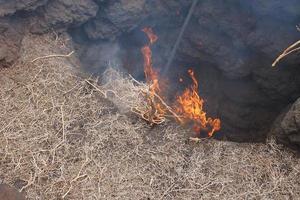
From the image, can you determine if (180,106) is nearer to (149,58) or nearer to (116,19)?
(149,58)

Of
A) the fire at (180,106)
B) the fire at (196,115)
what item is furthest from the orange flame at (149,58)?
the fire at (196,115)

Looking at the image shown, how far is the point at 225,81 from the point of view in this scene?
5.39 m

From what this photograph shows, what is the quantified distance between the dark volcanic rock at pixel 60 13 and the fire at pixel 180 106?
3.00 feet

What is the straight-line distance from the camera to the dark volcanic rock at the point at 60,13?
4.85m

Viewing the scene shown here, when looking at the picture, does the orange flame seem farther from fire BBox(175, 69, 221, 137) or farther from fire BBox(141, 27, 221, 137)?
fire BBox(175, 69, 221, 137)

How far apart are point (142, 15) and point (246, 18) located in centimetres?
140

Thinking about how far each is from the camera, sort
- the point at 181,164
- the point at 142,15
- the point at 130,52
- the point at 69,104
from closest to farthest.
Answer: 1. the point at 181,164
2. the point at 69,104
3. the point at 142,15
4. the point at 130,52

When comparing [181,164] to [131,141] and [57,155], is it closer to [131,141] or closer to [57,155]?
[131,141]

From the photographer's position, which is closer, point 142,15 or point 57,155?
point 57,155

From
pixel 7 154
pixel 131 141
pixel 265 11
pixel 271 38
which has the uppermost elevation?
pixel 265 11

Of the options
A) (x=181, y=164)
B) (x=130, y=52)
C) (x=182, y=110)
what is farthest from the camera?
(x=130, y=52)

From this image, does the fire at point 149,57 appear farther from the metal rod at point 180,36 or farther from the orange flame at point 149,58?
the metal rod at point 180,36

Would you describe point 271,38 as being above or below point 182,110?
above

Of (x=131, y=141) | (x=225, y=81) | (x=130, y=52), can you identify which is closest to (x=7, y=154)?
(x=131, y=141)
